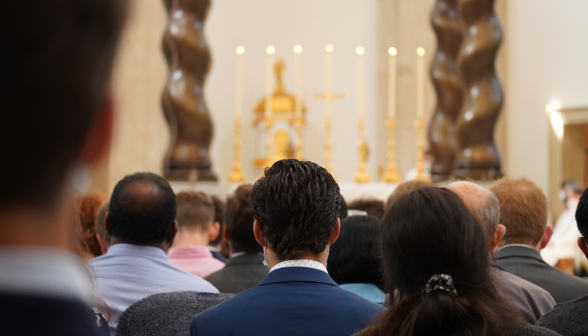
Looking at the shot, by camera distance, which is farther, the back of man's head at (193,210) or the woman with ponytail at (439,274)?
the back of man's head at (193,210)

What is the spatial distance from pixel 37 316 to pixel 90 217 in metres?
3.08

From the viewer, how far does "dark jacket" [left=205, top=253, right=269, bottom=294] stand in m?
3.03

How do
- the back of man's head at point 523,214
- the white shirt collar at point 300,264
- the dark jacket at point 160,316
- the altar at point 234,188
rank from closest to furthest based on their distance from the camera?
1. the white shirt collar at point 300,264
2. the dark jacket at point 160,316
3. the back of man's head at point 523,214
4. the altar at point 234,188

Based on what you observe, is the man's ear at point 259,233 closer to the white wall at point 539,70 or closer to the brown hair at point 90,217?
the brown hair at point 90,217

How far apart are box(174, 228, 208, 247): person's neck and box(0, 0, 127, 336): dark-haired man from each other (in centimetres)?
320

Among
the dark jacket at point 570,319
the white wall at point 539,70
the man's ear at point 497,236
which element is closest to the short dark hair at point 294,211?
the dark jacket at point 570,319

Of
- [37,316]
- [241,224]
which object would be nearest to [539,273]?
[241,224]

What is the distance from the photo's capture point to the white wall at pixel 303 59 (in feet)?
42.9

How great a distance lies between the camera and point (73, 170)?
52 cm

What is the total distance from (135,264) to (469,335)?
1549mm

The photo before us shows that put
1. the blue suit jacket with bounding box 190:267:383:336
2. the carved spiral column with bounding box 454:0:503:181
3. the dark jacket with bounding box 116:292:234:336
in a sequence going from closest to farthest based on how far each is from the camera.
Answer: the blue suit jacket with bounding box 190:267:383:336
the dark jacket with bounding box 116:292:234:336
the carved spiral column with bounding box 454:0:503:181

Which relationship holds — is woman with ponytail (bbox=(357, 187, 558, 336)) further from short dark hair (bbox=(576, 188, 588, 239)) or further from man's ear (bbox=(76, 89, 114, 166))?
man's ear (bbox=(76, 89, 114, 166))

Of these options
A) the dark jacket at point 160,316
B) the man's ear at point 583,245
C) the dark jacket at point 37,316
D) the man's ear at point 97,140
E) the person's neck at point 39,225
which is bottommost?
the dark jacket at point 160,316

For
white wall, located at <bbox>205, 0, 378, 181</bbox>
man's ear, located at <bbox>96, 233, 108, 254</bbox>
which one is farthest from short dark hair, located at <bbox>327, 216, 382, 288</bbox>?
white wall, located at <bbox>205, 0, 378, 181</bbox>
